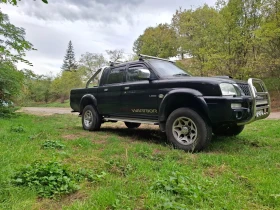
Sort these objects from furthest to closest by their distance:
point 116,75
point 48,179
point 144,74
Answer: point 116,75 → point 144,74 → point 48,179

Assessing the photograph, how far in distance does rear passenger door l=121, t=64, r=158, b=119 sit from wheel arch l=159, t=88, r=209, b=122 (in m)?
0.33

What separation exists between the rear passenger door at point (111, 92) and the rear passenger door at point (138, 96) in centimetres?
22

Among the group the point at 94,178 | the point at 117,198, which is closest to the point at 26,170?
the point at 94,178

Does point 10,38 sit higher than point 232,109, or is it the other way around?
point 10,38

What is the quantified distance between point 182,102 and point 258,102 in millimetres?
1431

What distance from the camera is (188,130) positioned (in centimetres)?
435

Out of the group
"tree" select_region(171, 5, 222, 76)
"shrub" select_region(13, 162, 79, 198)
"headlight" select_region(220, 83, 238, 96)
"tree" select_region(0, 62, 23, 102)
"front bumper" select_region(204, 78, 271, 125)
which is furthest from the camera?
"tree" select_region(171, 5, 222, 76)

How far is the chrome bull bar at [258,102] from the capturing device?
13.4ft

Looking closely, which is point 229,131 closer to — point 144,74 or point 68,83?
point 144,74

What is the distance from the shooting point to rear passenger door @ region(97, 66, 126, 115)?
600 centimetres

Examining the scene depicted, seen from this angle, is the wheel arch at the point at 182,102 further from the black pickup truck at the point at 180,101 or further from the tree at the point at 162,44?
the tree at the point at 162,44

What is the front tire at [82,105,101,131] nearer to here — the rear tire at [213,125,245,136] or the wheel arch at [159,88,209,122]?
the wheel arch at [159,88,209,122]

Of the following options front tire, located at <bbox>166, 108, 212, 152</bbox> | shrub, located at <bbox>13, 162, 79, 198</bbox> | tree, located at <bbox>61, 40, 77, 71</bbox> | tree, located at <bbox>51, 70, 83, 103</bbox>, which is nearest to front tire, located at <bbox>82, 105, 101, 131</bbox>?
front tire, located at <bbox>166, 108, 212, 152</bbox>

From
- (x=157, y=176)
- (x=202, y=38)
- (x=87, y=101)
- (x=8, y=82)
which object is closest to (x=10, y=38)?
(x=8, y=82)
